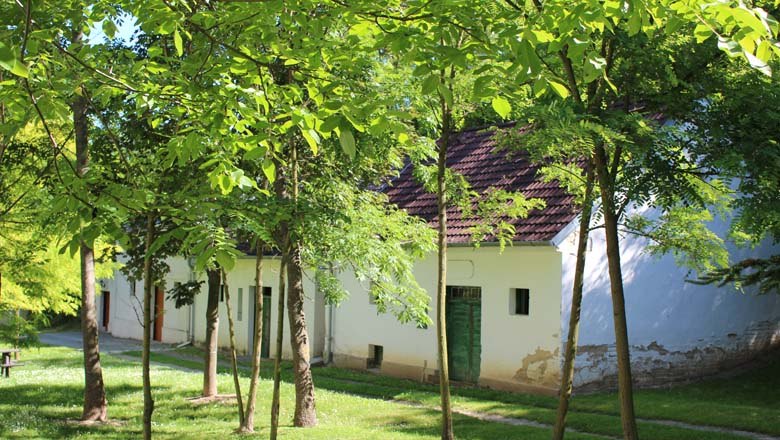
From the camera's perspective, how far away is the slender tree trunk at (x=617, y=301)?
272 inches

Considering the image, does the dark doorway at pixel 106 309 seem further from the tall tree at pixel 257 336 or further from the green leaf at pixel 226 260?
the green leaf at pixel 226 260

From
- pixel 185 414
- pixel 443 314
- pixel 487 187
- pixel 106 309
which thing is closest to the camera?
pixel 443 314

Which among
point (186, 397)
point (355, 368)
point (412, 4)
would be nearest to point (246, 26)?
point (412, 4)

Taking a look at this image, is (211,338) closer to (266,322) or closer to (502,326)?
(502,326)

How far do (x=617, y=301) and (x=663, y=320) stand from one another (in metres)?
12.0

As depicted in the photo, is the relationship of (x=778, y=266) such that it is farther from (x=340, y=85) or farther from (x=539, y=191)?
(x=340, y=85)

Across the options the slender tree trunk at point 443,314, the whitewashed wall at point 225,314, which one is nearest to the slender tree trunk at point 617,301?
the slender tree trunk at point 443,314

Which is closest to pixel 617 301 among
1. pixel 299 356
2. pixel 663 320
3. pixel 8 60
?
pixel 8 60

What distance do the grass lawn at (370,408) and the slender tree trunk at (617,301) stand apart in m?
5.28

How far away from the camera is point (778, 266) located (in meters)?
11.5

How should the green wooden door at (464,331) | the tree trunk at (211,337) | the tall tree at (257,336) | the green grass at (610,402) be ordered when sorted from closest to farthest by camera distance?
the tall tree at (257,336) → the green grass at (610,402) → the tree trunk at (211,337) → the green wooden door at (464,331)

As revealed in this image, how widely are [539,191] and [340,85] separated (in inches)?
556

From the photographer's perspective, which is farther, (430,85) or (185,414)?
(185,414)

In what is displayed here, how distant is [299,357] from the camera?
12.8 metres
